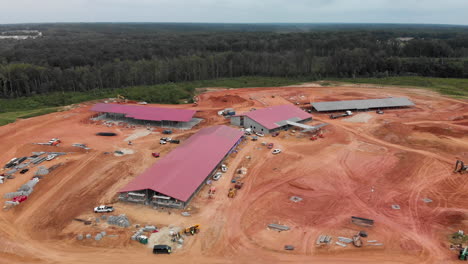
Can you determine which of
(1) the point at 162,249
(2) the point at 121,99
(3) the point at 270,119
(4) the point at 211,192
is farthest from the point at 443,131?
(2) the point at 121,99

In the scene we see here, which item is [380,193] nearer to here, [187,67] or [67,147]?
[67,147]

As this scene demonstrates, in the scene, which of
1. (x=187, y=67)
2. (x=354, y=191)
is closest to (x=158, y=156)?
(x=354, y=191)

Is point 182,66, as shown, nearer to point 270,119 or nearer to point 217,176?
point 270,119

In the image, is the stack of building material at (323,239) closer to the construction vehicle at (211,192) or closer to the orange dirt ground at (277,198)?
the orange dirt ground at (277,198)

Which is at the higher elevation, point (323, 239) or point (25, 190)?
point (25, 190)

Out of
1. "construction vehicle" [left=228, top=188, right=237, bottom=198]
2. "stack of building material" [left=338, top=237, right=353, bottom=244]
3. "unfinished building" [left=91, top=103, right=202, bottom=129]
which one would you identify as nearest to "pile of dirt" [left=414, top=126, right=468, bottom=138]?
"stack of building material" [left=338, top=237, right=353, bottom=244]

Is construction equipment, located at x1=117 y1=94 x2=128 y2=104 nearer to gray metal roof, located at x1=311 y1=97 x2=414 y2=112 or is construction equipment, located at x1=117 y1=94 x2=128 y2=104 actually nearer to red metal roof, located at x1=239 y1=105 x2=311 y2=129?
red metal roof, located at x1=239 y1=105 x2=311 y2=129

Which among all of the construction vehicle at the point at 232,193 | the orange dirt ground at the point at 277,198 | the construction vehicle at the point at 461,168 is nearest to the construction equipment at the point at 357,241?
the orange dirt ground at the point at 277,198
